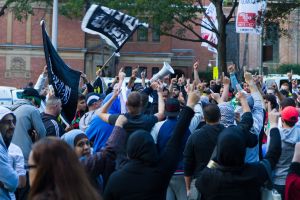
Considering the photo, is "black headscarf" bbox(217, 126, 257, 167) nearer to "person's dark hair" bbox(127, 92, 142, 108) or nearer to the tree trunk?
"person's dark hair" bbox(127, 92, 142, 108)

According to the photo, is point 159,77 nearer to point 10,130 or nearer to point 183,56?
point 10,130

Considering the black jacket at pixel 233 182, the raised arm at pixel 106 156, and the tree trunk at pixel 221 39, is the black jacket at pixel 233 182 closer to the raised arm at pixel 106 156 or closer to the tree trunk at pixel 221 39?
the raised arm at pixel 106 156

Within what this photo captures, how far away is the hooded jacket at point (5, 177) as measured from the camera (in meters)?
6.48

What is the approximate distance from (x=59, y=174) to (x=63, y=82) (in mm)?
8015

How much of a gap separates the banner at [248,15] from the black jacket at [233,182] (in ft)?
60.7

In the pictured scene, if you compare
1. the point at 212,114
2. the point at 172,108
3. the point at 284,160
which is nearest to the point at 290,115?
the point at 284,160

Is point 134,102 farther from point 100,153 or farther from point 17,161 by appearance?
point 100,153

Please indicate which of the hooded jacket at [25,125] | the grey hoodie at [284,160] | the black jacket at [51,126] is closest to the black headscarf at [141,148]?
the hooded jacket at [25,125]

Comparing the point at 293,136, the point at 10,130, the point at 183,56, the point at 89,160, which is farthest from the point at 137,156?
the point at 183,56

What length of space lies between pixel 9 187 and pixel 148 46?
49998 mm

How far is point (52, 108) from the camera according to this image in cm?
949

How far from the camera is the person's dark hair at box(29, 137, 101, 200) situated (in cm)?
388

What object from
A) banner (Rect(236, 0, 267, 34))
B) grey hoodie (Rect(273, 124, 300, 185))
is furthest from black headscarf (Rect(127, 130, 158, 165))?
banner (Rect(236, 0, 267, 34))

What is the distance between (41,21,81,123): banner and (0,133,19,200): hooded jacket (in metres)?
4.55
